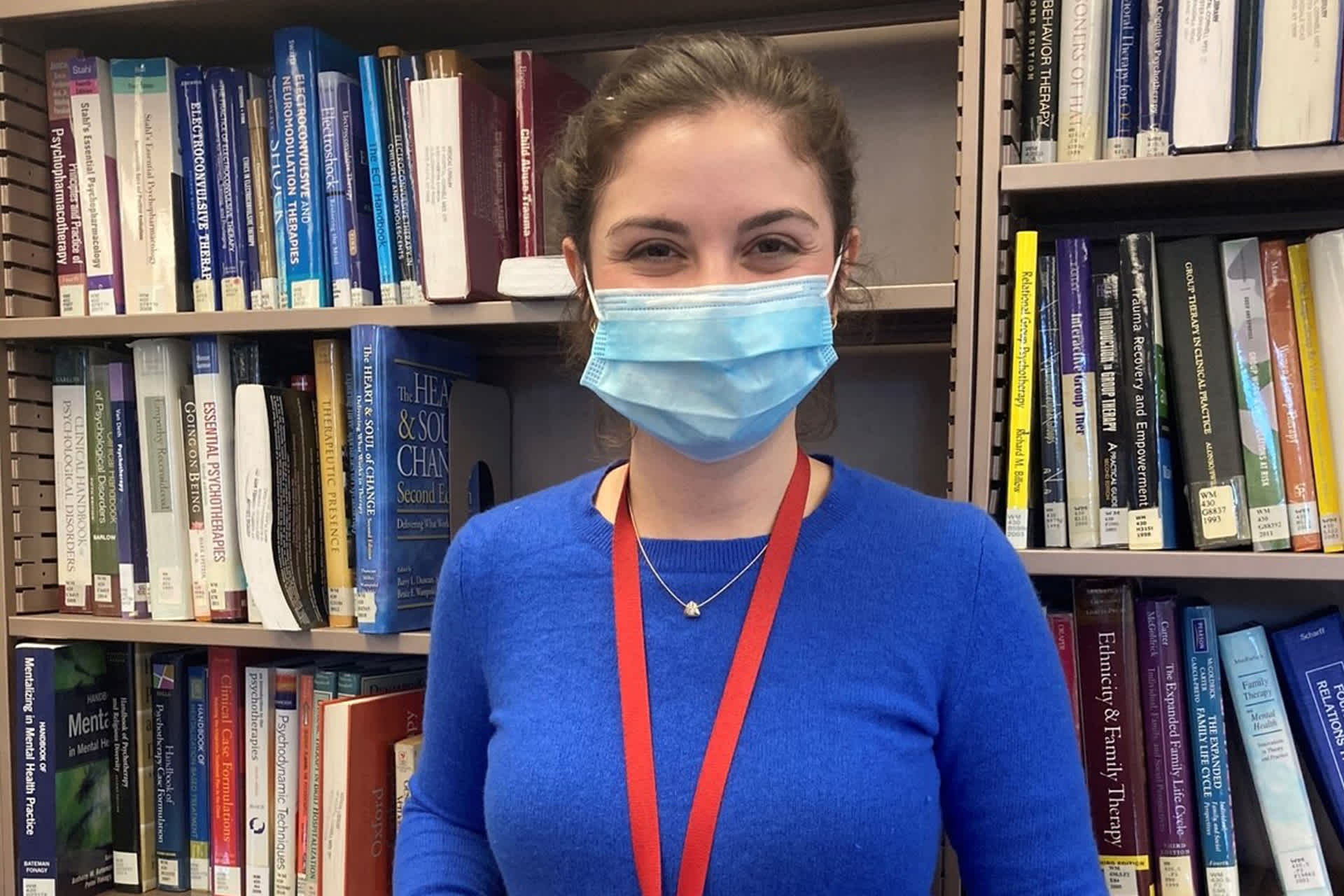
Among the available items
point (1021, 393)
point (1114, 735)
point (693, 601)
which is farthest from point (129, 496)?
point (1114, 735)

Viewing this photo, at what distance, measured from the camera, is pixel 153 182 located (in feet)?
4.14

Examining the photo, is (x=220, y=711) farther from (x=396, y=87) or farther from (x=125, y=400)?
(x=396, y=87)

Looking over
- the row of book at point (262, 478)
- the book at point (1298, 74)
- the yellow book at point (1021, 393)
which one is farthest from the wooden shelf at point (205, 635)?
the book at point (1298, 74)

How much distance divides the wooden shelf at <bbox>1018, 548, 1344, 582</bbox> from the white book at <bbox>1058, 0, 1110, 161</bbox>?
41cm

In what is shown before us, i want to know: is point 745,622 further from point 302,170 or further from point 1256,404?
point 302,170

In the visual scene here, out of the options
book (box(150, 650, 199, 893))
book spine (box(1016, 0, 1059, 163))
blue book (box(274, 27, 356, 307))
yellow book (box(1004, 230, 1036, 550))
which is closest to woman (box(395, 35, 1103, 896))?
yellow book (box(1004, 230, 1036, 550))

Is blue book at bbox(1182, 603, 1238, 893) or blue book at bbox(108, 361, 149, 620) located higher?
blue book at bbox(108, 361, 149, 620)

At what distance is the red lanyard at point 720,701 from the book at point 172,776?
2.65ft

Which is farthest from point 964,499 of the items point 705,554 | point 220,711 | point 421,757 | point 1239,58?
point 220,711

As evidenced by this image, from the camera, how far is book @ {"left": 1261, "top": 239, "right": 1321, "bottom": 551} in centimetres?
98

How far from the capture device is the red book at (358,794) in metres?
1.18

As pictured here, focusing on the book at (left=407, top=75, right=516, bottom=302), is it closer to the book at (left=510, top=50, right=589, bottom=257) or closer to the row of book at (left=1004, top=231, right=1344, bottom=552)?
the book at (left=510, top=50, right=589, bottom=257)

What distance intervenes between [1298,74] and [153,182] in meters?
1.29

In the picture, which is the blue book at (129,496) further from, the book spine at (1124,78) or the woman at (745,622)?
the book spine at (1124,78)
